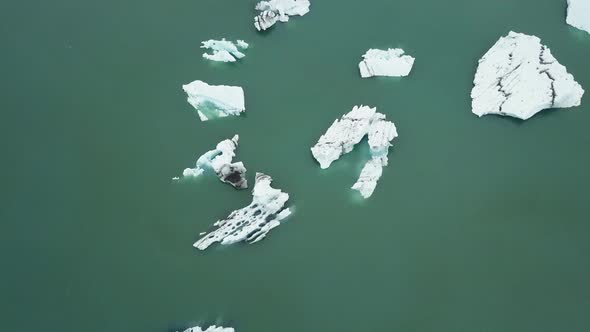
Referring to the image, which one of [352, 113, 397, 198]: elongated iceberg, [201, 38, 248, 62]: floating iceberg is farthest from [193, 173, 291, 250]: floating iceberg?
[201, 38, 248, 62]: floating iceberg

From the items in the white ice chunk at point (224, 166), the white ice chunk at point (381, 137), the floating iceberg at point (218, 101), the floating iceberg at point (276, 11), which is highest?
the floating iceberg at point (276, 11)

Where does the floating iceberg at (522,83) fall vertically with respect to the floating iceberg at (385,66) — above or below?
below

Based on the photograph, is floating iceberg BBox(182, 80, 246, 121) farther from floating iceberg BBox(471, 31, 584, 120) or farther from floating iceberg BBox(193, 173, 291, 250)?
floating iceberg BBox(471, 31, 584, 120)

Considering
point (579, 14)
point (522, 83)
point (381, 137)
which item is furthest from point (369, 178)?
point (579, 14)

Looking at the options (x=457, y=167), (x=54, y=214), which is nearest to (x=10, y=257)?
(x=54, y=214)

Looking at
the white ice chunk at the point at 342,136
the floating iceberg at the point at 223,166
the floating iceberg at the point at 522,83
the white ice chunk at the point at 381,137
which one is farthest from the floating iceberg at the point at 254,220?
the floating iceberg at the point at 522,83

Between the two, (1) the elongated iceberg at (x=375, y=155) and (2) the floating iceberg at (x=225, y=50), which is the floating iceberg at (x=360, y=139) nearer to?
(1) the elongated iceberg at (x=375, y=155)
